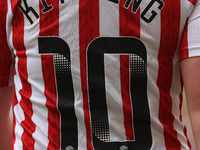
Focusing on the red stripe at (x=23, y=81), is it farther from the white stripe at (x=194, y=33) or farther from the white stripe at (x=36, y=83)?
the white stripe at (x=194, y=33)

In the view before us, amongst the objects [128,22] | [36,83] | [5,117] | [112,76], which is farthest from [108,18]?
[5,117]

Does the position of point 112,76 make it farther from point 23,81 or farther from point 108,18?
point 23,81

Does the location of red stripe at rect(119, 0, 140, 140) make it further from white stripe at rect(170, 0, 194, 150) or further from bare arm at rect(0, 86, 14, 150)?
bare arm at rect(0, 86, 14, 150)

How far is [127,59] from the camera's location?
1.06 metres

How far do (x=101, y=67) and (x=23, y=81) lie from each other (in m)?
0.24

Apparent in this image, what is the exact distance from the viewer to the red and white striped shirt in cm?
104

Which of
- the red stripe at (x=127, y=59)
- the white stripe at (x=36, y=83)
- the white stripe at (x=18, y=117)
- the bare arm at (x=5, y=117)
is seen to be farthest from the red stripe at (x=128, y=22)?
the bare arm at (x=5, y=117)

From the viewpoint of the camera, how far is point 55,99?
1.10 metres

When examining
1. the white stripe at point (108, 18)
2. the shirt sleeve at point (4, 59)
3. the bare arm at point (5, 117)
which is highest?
the white stripe at point (108, 18)

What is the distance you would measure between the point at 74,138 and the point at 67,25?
1.03ft

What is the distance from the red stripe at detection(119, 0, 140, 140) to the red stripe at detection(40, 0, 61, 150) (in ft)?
0.57

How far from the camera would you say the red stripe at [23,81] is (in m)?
1.09

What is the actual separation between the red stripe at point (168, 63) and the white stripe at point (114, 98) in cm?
11

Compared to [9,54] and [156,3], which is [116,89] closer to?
[156,3]
